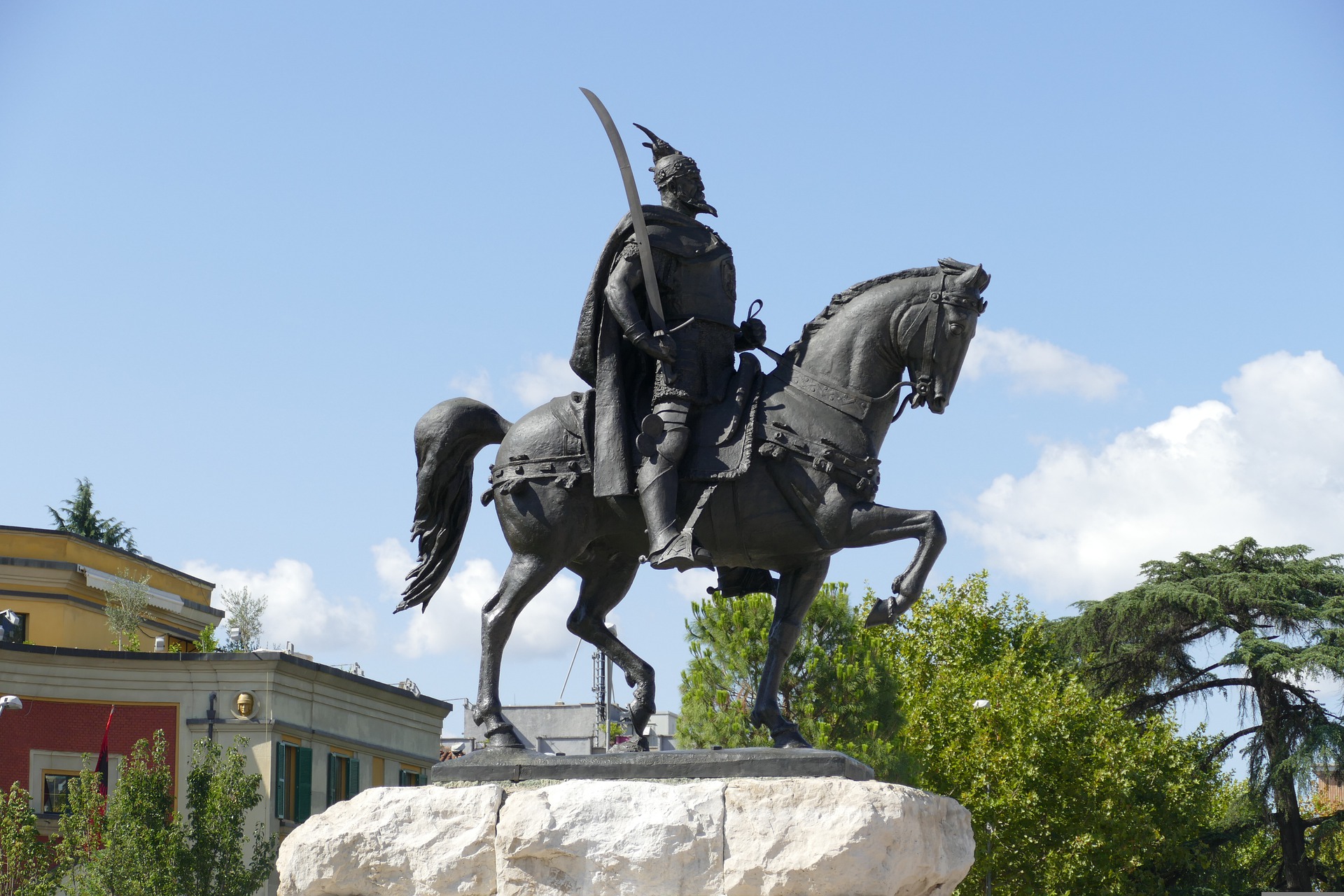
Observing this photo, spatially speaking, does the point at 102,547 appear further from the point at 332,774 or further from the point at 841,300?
the point at 841,300

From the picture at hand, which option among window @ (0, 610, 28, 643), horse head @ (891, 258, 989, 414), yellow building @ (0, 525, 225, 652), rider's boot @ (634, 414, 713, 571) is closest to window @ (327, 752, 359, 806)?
yellow building @ (0, 525, 225, 652)

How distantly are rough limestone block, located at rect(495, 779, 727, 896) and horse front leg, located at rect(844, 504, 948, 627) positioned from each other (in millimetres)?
1316

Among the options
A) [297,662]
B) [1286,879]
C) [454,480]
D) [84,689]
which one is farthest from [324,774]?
[454,480]

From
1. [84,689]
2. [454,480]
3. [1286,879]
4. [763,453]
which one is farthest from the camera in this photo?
[1286,879]

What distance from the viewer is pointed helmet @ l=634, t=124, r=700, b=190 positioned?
9.65 m

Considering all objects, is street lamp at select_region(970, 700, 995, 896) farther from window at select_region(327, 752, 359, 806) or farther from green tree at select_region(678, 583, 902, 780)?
window at select_region(327, 752, 359, 806)

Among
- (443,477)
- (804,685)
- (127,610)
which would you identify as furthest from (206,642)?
(443,477)

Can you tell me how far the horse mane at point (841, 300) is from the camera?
9164mm

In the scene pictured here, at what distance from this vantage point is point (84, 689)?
34.1 m

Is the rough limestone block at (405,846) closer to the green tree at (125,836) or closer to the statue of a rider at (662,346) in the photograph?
the statue of a rider at (662,346)

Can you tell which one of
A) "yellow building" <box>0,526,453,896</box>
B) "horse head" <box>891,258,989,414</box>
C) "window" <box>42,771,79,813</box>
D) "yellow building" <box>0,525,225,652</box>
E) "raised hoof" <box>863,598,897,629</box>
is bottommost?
"raised hoof" <box>863,598,897,629</box>

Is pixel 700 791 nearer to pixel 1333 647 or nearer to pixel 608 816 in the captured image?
pixel 608 816

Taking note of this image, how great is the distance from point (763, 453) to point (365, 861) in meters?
2.94

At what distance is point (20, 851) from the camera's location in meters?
26.7
